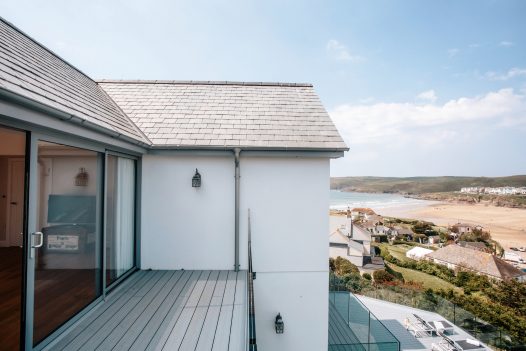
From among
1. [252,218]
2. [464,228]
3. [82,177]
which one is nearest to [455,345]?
[252,218]

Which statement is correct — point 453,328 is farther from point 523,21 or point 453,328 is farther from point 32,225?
point 523,21

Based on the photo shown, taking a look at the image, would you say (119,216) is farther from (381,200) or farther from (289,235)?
(381,200)

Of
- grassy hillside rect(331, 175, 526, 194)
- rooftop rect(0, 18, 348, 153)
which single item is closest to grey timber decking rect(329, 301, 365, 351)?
rooftop rect(0, 18, 348, 153)

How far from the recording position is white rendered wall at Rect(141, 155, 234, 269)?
5.23m

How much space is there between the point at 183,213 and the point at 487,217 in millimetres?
70077

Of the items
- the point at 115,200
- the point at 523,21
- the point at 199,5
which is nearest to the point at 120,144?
the point at 115,200

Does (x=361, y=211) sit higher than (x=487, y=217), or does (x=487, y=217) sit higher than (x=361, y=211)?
(x=361, y=211)

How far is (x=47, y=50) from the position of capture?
5121 mm

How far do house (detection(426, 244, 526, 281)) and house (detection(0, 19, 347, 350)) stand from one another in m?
33.7

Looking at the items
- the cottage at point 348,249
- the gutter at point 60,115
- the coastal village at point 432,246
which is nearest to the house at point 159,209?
the gutter at point 60,115

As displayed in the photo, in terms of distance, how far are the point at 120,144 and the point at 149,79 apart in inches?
162

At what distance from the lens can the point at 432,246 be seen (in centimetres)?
4462

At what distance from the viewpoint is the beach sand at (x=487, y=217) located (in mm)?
45950

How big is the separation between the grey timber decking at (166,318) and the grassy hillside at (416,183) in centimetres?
5940
